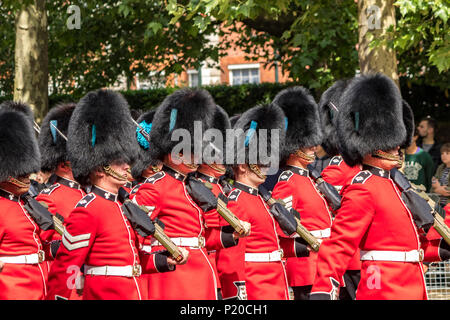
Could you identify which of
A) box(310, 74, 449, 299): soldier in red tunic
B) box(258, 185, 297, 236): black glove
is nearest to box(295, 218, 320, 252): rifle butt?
box(258, 185, 297, 236): black glove

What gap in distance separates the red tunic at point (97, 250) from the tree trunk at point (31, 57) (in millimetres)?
6496

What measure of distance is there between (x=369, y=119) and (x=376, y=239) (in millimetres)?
803

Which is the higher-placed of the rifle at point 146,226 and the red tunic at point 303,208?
the rifle at point 146,226

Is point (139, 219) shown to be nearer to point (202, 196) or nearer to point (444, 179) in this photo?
point (202, 196)

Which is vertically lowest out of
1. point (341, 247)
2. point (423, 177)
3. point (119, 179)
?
point (423, 177)

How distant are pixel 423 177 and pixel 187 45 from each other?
469 cm

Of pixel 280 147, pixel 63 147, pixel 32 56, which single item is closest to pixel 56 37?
pixel 32 56

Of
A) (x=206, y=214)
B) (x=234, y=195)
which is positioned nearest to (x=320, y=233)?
(x=234, y=195)

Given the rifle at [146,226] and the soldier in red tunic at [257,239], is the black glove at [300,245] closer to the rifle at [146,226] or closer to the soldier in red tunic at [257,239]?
the soldier in red tunic at [257,239]

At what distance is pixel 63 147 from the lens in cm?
678

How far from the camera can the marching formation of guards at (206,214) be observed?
4.25 m

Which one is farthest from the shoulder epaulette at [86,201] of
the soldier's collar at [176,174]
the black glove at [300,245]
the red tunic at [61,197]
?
the black glove at [300,245]

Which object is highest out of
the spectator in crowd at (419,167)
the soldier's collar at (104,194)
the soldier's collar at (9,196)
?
the soldier's collar at (104,194)
